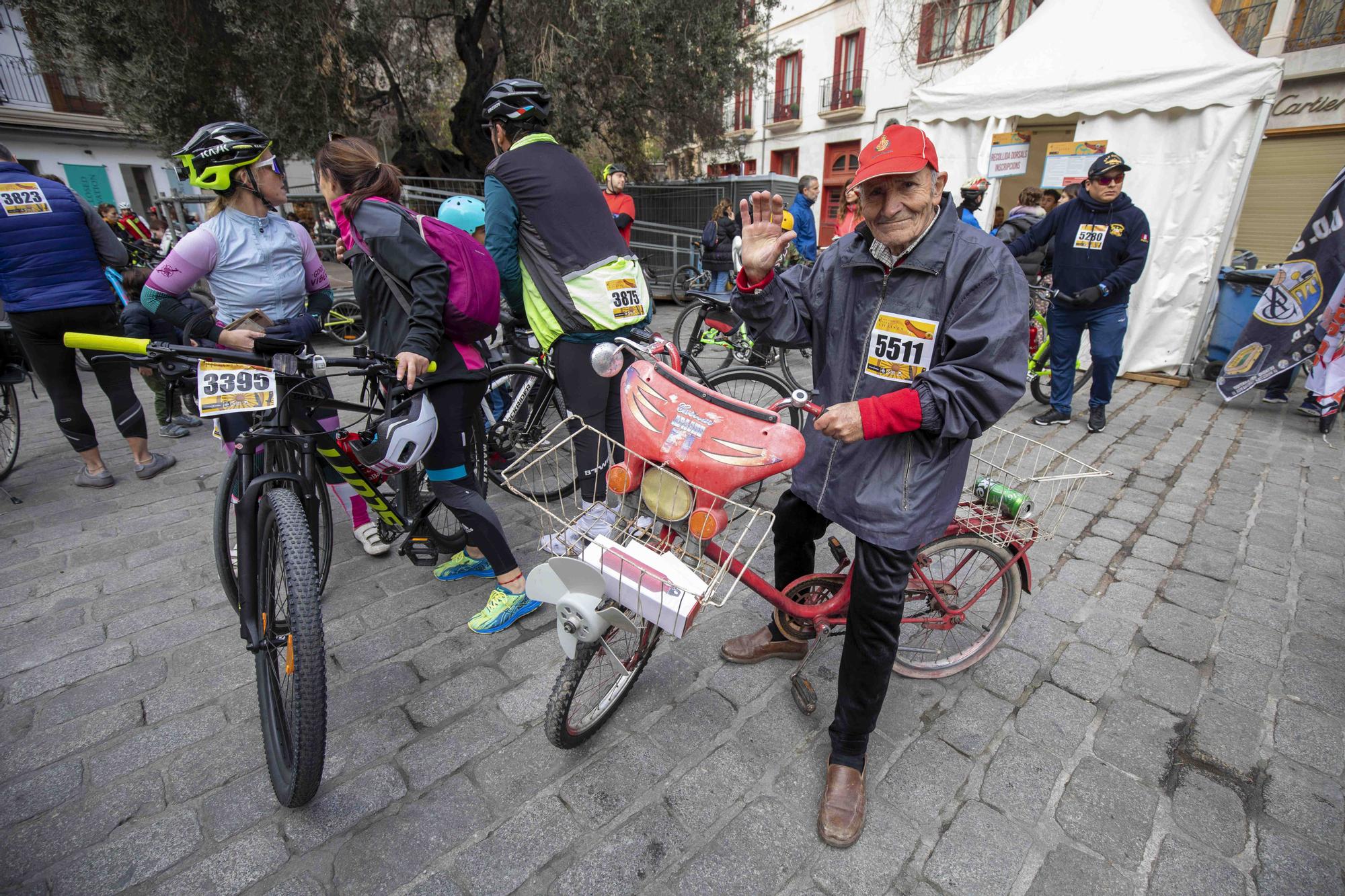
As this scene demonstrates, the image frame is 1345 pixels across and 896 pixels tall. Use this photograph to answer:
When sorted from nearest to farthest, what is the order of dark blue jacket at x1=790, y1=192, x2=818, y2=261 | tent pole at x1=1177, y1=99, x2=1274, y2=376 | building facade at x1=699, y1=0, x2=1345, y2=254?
tent pole at x1=1177, y1=99, x2=1274, y2=376 → dark blue jacket at x1=790, y1=192, x2=818, y2=261 → building facade at x1=699, y1=0, x2=1345, y2=254

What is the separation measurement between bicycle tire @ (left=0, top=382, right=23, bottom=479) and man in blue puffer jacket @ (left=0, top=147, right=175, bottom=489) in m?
0.55

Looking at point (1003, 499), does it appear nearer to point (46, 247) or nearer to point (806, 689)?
point (806, 689)

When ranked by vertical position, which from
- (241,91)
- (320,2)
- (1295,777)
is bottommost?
(1295,777)

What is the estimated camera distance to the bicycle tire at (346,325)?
790cm

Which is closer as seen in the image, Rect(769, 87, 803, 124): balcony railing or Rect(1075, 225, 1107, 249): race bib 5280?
Rect(1075, 225, 1107, 249): race bib 5280

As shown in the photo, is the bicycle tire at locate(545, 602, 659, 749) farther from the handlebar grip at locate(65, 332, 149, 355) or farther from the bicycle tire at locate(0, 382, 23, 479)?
the bicycle tire at locate(0, 382, 23, 479)

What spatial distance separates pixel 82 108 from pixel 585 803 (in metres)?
28.7

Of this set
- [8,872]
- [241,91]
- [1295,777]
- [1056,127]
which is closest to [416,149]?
[241,91]

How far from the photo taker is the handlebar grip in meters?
1.80

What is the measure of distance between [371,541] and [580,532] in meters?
2.26

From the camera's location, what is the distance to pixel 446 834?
75.2 inches

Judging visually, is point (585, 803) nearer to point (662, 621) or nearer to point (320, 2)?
point (662, 621)

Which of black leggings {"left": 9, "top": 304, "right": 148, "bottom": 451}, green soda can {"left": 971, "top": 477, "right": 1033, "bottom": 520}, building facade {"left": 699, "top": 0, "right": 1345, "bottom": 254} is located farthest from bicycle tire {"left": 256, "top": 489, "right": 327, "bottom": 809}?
building facade {"left": 699, "top": 0, "right": 1345, "bottom": 254}

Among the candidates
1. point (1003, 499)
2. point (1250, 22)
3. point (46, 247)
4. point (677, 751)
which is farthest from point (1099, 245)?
point (1250, 22)
